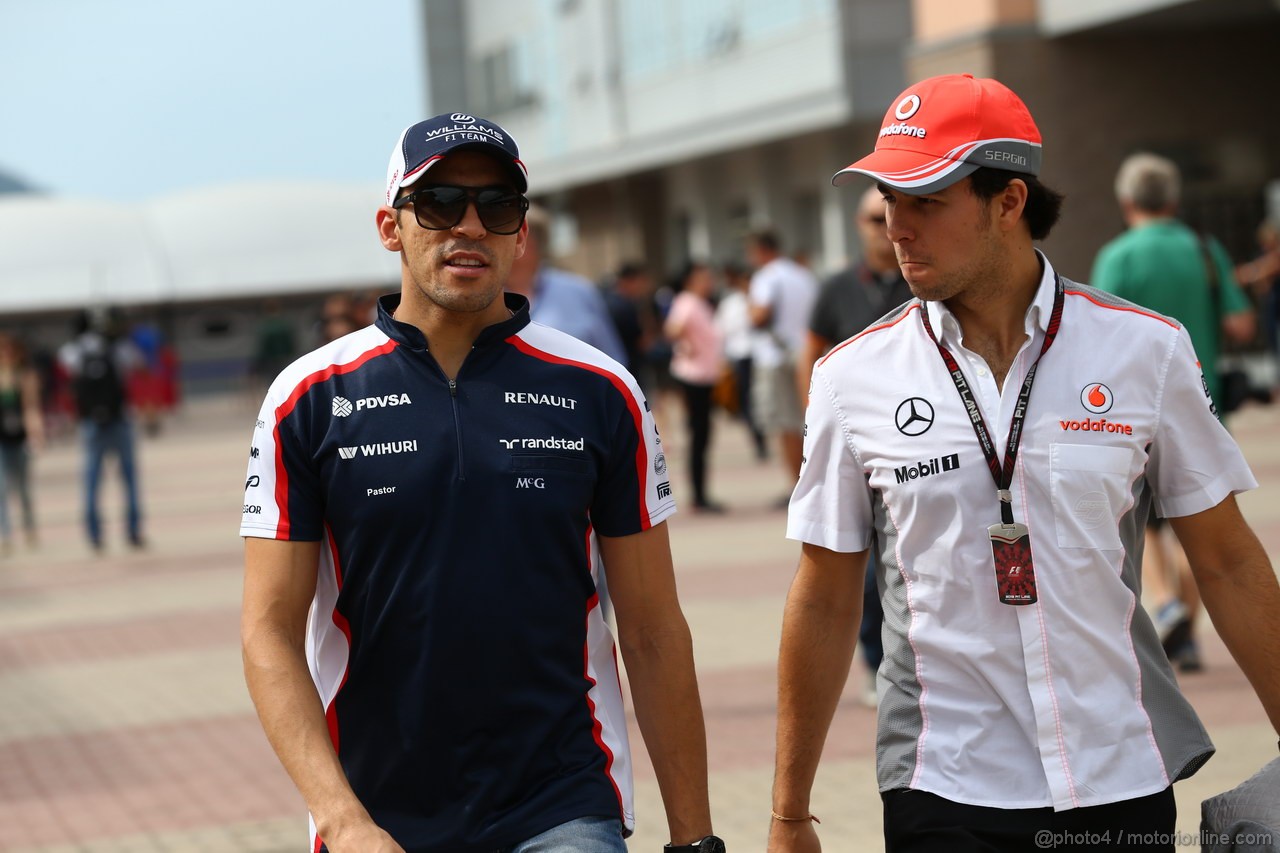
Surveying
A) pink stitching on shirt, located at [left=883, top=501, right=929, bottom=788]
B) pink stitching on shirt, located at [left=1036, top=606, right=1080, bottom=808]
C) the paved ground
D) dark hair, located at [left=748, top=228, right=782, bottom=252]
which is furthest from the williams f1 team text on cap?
dark hair, located at [left=748, top=228, right=782, bottom=252]

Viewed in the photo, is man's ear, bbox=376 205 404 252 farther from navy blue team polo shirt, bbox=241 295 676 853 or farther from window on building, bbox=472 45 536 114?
window on building, bbox=472 45 536 114

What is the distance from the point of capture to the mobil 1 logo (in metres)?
3.35

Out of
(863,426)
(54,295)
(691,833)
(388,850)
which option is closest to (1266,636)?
(863,426)

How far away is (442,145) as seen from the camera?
11.2 ft

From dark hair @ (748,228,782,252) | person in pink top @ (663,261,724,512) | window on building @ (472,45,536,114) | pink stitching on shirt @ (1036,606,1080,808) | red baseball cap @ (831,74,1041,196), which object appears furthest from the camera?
window on building @ (472,45,536,114)

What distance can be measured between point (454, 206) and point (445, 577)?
2.23 ft

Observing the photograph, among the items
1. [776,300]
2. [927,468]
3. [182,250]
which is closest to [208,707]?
[927,468]

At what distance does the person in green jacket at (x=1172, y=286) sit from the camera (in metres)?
7.79

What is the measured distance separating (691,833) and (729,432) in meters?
23.7

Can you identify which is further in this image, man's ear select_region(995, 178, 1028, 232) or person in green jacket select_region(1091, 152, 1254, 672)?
person in green jacket select_region(1091, 152, 1254, 672)

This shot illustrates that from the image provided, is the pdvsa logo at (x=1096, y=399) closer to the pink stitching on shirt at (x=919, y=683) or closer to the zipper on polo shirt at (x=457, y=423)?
the pink stitching on shirt at (x=919, y=683)

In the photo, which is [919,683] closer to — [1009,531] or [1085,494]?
[1009,531]

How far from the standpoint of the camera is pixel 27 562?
56.1ft

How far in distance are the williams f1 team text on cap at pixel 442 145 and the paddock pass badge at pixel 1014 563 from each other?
3.48 ft
